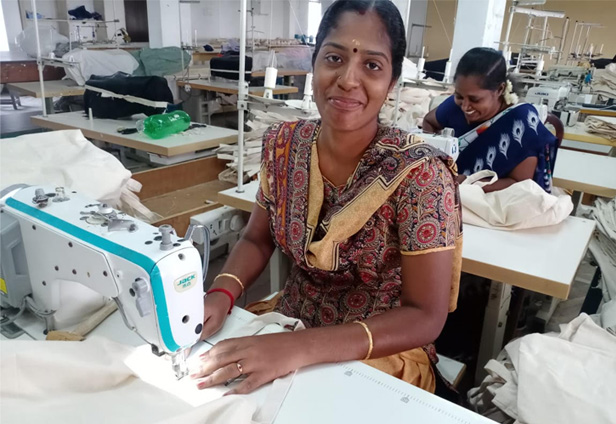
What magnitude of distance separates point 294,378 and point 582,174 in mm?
2131

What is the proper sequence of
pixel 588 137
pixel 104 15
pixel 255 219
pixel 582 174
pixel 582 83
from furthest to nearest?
pixel 104 15
pixel 582 83
pixel 588 137
pixel 582 174
pixel 255 219

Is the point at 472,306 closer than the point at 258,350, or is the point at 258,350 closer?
the point at 258,350

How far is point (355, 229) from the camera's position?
111 centimetres

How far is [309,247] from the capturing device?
1.17 m

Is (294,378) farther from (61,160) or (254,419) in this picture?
(61,160)

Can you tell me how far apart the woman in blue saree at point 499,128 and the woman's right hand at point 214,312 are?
1.38 meters

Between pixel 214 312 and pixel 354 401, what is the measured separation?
371mm

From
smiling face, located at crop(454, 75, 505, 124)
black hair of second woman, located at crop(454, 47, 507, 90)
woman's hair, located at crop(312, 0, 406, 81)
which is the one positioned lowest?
smiling face, located at crop(454, 75, 505, 124)

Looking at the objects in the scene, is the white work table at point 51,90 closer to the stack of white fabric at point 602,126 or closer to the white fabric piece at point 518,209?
the white fabric piece at point 518,209

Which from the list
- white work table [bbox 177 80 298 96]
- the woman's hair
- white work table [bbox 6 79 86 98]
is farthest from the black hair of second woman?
white work table [bbox 6 79 86 98]

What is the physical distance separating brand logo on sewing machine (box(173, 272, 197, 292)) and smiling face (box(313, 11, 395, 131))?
51cm

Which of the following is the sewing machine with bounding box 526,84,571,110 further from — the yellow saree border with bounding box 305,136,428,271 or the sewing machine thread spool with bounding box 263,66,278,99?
the yellow saree border with bounding box 305,136,428,271

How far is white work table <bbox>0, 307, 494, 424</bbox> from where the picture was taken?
764mm

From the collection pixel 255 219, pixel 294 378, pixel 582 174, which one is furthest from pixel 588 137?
pixel 294 378
